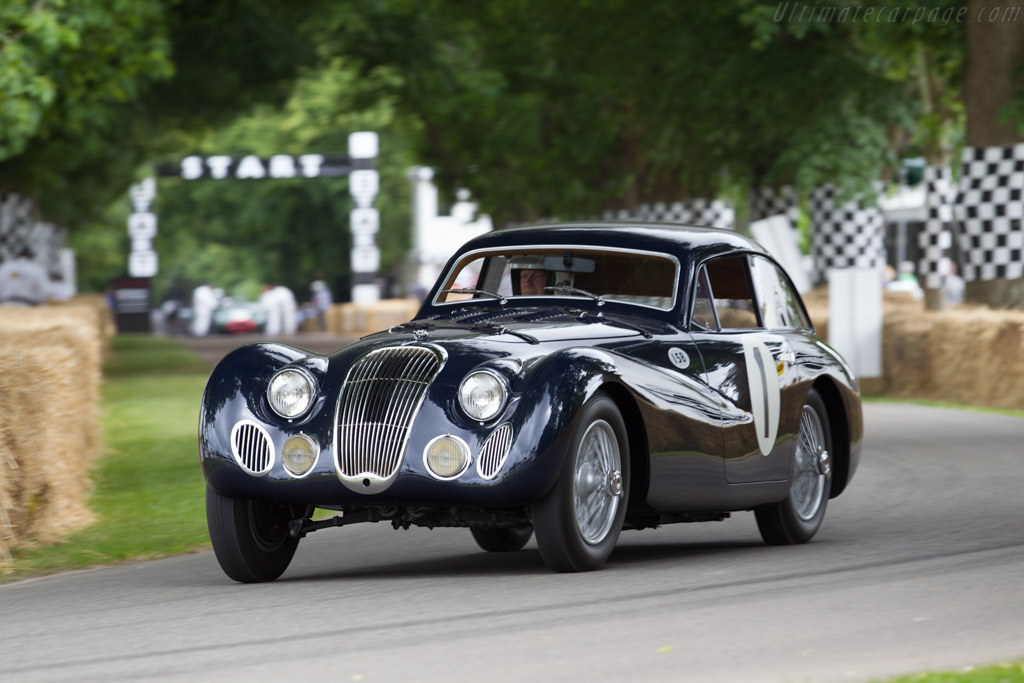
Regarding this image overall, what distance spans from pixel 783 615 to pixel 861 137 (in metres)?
20.5

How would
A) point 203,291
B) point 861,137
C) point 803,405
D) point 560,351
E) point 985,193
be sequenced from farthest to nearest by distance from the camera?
point 203,291, point 861,137, point 985,193, point 803,405, point 560,351

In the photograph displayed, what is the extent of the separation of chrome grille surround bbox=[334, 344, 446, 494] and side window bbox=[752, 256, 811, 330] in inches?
101

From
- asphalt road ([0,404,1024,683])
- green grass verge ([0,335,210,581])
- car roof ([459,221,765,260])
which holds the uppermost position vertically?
car roof ([459,221,765,260])

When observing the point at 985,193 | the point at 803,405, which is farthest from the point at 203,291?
the point at 803,405

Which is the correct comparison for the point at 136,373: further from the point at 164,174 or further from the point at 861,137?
the point at 164,174

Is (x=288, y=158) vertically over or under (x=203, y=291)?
over

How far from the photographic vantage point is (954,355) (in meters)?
20.3

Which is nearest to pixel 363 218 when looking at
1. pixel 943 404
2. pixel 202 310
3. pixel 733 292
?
pixel 943 404

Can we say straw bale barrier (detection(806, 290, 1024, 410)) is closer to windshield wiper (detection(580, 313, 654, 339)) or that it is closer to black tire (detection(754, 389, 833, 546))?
black tire (detection(754, 389, 833, 546))

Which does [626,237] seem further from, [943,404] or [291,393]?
[943,404]

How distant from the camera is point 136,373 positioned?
29.7m

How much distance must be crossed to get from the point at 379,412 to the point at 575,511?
93 cm

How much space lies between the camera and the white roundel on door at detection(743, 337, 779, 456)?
8609 millimetres

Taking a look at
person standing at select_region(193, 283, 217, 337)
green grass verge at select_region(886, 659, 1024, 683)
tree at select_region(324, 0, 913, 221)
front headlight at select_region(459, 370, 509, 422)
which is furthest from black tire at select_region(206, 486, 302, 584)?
person standing at select_region(193, 283, 217, 337)
